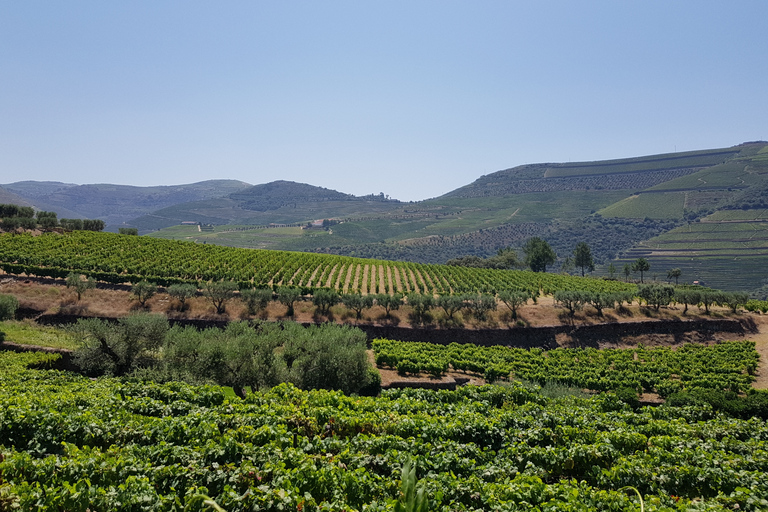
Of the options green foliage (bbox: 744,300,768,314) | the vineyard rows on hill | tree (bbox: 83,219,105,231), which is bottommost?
the vineyard rows on hill

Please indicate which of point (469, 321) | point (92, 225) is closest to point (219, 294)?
point (469, 321)

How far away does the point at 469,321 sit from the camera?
52.5 meters

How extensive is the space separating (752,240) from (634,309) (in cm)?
14494

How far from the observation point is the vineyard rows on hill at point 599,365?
109 feet

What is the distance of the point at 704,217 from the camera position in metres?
199

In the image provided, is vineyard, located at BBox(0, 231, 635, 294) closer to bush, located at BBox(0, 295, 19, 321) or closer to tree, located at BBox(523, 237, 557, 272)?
bush, located at BBox(0, 295, 19, 321)

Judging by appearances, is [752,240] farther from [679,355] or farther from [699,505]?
[699,505]

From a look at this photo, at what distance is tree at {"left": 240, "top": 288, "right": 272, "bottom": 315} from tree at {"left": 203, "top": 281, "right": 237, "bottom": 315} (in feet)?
5.83

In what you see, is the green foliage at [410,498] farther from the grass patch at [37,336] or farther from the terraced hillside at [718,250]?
the terraced hillside at [718,250]

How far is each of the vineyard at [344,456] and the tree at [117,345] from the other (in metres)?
8.57

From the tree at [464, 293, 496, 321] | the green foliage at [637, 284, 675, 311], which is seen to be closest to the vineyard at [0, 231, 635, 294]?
the green foliage at [637, 284, 675, 311]

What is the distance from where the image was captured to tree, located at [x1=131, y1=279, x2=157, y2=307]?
49219mm

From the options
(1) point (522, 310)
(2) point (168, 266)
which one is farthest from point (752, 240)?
(2) point (168, 266)

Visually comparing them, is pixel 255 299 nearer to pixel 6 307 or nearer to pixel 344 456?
pixel 6 307
